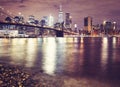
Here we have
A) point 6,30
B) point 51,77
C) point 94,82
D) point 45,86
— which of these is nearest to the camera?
point 45,86

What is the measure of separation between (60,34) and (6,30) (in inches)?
1525

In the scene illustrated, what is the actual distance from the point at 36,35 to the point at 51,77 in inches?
7101

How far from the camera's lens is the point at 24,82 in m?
11.5

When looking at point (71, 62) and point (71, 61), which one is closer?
point (71, 62)

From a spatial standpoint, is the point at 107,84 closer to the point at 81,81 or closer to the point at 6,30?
the point at 81,81

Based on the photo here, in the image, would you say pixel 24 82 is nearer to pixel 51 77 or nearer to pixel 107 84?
pixel 51 77

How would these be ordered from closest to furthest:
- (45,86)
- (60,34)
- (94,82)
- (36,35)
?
(45,86) → (94,82) → (60,34) → (36,35)

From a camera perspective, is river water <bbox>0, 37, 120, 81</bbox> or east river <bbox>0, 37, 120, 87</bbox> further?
river water <bbox>0, 37, 120, 81</bbox>

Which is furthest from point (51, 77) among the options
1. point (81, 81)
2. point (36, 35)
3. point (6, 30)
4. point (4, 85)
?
point (36, 35)

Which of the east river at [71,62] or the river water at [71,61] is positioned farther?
the river water at [71,61]

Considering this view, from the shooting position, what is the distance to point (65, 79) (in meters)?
12.6

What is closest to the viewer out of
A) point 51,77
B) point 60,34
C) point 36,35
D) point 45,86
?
point 45,86

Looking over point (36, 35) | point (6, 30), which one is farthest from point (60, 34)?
point (36, 35)

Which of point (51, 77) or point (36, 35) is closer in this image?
point (51, 77)
